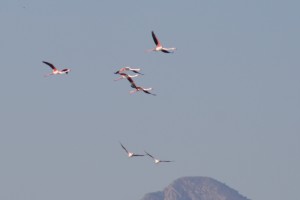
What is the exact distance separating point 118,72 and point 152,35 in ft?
32.4

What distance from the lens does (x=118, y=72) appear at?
147 meters

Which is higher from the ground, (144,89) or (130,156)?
(144,89)

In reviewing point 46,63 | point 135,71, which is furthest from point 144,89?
point 46,63

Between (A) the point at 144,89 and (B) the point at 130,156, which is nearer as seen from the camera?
(A) the point at 144,89

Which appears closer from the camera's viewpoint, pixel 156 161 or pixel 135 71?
pixel 135 71

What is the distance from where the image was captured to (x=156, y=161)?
149500mm

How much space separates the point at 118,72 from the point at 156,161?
13869mm

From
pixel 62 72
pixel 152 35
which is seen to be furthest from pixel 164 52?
pixel 62 72

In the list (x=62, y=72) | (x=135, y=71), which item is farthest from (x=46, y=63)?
(x=135, y=71)

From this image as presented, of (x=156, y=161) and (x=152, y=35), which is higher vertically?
(x=152, y=35)

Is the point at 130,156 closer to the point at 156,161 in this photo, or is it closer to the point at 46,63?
the point at 156,161

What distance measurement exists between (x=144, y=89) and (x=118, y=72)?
5541mm

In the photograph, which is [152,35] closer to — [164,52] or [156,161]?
[164,52]

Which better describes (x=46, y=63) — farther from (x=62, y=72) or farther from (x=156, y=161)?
(x=156, y=161)
